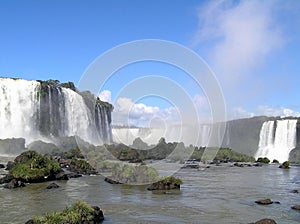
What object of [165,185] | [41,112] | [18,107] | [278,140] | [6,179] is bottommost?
[6,179]

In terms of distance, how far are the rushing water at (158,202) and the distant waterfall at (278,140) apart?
4550 centimetres

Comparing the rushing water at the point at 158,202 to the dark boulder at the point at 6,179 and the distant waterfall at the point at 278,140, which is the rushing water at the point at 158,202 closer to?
the dark boulder at the point at 6,179

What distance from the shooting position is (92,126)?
76188mm

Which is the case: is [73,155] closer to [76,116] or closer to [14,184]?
[14,184]

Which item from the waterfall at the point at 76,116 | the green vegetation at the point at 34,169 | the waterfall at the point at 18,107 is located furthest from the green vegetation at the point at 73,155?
the waterfall at the point at 76,116

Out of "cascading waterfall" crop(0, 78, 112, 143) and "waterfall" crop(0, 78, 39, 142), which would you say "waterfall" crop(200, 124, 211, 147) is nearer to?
"cascading waterfall" crop(0, 78, 112, 143)

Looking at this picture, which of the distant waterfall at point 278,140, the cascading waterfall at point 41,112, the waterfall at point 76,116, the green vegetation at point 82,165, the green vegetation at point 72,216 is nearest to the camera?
the green vegetation at point 72,216

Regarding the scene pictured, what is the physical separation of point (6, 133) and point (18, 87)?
779 centimetres

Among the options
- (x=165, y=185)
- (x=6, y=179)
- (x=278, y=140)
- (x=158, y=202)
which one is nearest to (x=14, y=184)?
(x=6, y=179)

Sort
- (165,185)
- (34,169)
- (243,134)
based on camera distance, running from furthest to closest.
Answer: (243,134)
(34,169)
(165,185)

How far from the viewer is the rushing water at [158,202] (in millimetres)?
14172

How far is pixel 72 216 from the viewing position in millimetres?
11703

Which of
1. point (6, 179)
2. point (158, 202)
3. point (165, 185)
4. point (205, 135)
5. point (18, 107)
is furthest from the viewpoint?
point (205, 135)

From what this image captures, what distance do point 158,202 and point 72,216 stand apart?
640cm
